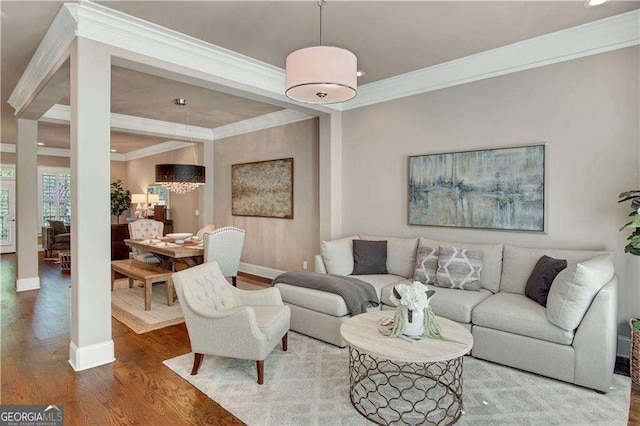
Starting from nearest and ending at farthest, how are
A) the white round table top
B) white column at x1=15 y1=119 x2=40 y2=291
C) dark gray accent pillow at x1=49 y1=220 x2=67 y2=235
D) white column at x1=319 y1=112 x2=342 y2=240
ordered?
the white round table top, white column at x1=319 y1=112 x2=342 y2=240, white column at x1=15 y1=119 x2=40 y2=291, dark gray accent pillow at x1=49 y1=220 x2=67 y2=235

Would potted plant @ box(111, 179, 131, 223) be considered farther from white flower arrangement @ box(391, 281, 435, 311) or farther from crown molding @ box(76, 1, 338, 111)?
white flower arrangement @ box(391, 281, 435, 311)

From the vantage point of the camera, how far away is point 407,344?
7.38 ft

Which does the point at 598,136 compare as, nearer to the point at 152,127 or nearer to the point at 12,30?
the point at 12,30

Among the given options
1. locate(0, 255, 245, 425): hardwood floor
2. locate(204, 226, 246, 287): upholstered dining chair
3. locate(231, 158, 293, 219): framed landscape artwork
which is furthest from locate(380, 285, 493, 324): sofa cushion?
locate(231, 158, 293, 219): framed landscape artwork

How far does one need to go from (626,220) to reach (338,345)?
2.65 metres

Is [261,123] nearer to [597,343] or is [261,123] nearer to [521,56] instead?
[521,56]

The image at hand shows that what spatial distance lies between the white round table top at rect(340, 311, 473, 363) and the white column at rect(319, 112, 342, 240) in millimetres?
2608

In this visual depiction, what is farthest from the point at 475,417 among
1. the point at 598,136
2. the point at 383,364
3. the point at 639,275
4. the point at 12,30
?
the point at 12,30

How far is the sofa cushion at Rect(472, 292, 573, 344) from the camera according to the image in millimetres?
2709

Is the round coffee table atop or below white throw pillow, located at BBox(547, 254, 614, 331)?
below

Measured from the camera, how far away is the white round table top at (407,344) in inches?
82.6

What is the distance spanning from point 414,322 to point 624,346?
Result: 2116 millimetres

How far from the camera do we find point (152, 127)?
21.8 ft

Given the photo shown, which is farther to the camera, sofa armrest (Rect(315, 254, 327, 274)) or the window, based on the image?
the window
